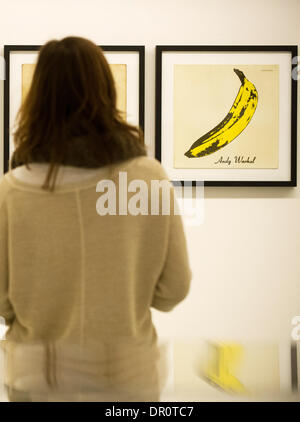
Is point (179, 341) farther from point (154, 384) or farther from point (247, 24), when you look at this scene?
point (247, 24)

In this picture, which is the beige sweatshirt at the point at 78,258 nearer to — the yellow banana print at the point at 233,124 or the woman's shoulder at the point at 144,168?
the woman's shoulder at the point at 144,168

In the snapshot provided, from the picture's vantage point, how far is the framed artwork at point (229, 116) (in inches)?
74.6

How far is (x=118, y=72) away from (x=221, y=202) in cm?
64

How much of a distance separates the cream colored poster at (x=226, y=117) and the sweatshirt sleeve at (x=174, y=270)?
1.07 m

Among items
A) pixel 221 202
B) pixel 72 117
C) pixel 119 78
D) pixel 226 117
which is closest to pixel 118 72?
pixel 119 78

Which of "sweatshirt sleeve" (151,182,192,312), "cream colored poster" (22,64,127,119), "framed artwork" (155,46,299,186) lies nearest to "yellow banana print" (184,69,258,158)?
"framed artwork" (155,46,299,186)

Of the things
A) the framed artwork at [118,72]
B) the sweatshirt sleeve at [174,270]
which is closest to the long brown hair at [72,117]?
the sweatshirt sleeve at [174,270]

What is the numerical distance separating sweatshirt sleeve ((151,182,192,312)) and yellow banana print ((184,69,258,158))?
109cm

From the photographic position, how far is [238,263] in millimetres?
1959

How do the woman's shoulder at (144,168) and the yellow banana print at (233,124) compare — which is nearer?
the woman's shoulder at (144,168)

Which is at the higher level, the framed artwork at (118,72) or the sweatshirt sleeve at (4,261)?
the framed artwork at (118,72)

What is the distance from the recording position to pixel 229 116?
75.0 inches

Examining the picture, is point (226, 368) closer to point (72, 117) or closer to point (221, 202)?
point (72, 117)

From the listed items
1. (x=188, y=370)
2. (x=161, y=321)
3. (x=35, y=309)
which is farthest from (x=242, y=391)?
(x=161, y=321)
